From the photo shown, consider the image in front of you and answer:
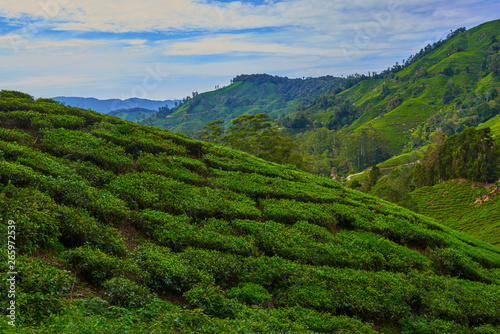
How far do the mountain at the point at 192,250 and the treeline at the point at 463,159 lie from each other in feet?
113

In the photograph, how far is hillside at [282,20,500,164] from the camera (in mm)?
109375

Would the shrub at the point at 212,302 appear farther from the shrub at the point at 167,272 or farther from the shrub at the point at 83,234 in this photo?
A: the shrub at the point at 83,234

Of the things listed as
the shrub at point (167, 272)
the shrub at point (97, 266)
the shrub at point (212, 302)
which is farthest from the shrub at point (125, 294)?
the shrub at point (212, 302)

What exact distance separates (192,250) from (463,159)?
168 feet

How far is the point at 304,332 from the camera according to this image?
7.29 metres

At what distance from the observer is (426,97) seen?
140 m

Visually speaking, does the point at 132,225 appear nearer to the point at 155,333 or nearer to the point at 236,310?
the point at 236,310

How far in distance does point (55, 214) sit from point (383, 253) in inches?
456

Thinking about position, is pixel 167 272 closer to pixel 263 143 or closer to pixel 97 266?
pixel 97 266

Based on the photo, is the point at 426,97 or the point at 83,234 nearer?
the point at 83,234

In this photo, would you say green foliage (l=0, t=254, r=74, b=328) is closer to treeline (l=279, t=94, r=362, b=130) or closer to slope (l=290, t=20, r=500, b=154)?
slope (l=290, t=20, r=500, b=154)

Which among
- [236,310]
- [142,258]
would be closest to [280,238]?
[236,310]

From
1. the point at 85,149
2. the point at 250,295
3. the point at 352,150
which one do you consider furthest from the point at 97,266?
the point at 352,150

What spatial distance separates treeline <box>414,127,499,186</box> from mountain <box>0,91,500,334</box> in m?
34.5
